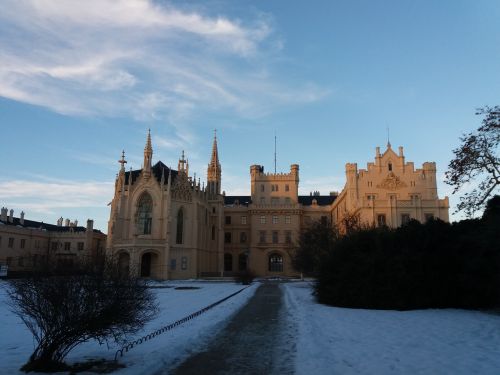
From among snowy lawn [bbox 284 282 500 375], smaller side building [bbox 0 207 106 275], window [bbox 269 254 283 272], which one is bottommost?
snowy lawn [bbox 284 282 500 375]

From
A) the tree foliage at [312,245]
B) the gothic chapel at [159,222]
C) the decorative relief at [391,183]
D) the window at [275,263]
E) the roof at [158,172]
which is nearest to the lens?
the tree foliage at [312,245]

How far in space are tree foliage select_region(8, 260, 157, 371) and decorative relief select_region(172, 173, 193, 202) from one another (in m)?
52.1

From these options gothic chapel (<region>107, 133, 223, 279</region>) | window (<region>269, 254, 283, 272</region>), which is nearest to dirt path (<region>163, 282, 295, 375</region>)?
gothic chapel (<region>107, 133, 223, 279</region>)

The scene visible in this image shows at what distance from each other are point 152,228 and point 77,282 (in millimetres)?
51770

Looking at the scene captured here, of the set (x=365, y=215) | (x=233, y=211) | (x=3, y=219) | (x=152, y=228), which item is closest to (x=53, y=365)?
(x=365, y=215)

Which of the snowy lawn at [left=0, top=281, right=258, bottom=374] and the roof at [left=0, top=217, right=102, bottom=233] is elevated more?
the roof at [left=0, top=217, right=102, bottom=233]

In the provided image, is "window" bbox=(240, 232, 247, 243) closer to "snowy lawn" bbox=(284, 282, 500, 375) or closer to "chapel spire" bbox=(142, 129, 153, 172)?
"chapel spire" bbox=(142, 129, 153, 172)

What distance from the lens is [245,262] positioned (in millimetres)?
73938

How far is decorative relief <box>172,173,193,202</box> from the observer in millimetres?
→ 61269

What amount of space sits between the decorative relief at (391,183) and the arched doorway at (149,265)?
1308 inches

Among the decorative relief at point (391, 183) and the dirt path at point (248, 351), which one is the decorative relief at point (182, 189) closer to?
the decorative relief at point (391, 183)

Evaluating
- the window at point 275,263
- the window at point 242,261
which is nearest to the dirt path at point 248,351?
the window at point 275,263

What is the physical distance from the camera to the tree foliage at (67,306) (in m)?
8.51

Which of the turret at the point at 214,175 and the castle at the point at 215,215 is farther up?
the turret at the point at 214,175
